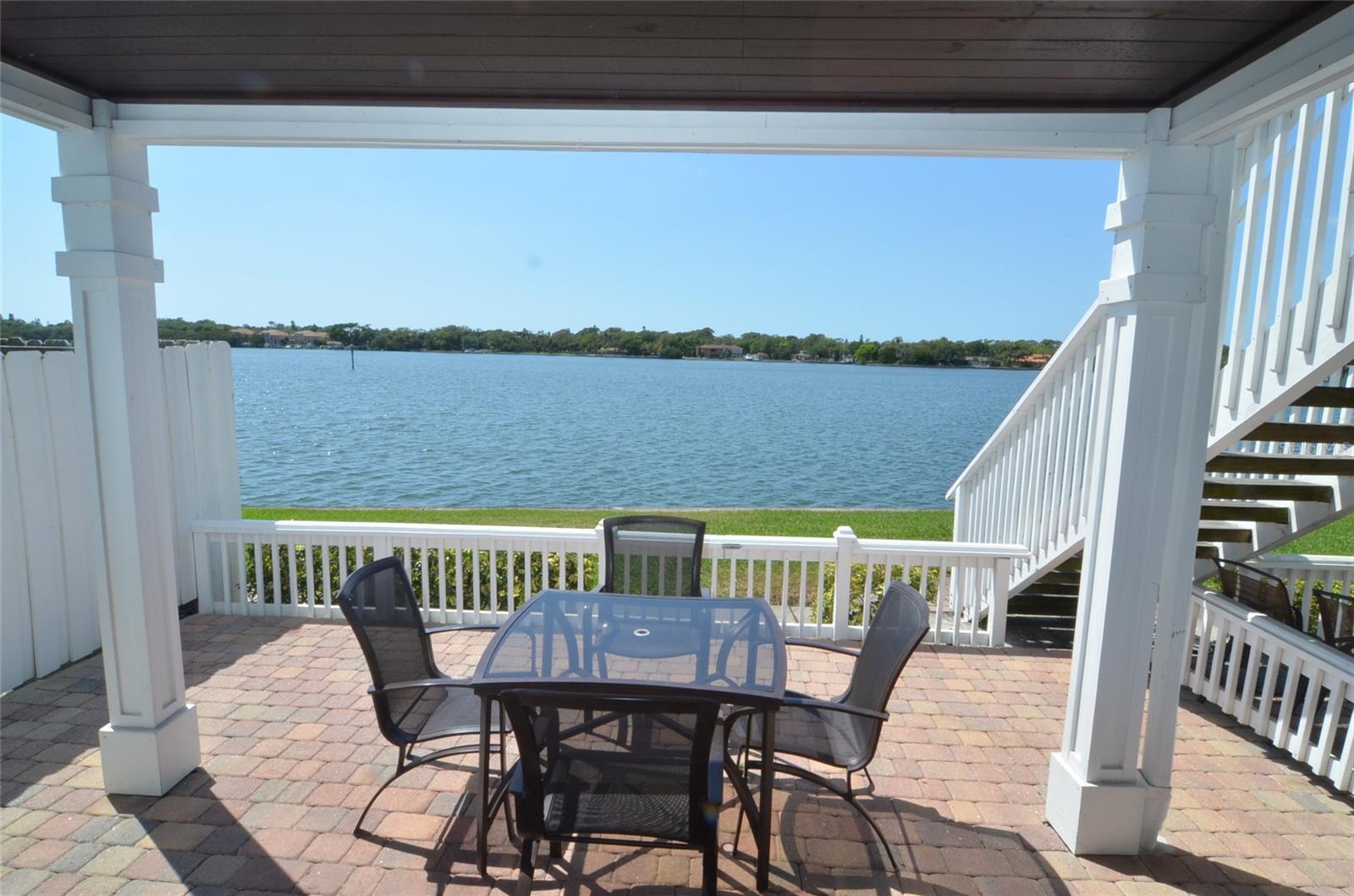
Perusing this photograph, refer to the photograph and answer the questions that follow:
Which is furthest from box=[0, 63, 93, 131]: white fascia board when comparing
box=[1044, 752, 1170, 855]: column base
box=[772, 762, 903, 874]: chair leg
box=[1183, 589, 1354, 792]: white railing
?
box=[1183, 589, 1354, 792]: white railing

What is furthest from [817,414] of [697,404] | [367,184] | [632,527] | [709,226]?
[632,527]

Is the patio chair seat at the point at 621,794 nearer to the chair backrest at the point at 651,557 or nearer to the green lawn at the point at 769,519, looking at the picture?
the chair backrest at the point at 651,557

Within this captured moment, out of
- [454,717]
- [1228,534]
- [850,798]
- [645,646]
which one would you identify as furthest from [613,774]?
[1228,534]

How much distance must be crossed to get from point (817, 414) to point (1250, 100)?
1101 inches

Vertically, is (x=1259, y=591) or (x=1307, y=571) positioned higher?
(x=1259, y=591)

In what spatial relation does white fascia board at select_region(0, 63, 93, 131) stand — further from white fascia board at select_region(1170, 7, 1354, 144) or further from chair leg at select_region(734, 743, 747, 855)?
white fascia board at select_region(1170, 7, 1354, 144)

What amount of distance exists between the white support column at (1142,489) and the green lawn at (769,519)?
547 centimetres

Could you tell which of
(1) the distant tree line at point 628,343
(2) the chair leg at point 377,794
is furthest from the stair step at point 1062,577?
(1) the distant tree line at point 628,343

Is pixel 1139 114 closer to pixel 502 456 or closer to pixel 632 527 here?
pixel 632 527

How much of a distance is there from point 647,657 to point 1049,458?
2963 mm

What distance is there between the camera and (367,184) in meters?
21.4

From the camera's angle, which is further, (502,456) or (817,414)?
(817,414)

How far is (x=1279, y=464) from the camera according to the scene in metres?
3.51

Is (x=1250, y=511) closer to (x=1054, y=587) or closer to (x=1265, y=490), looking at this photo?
(x=1265, y=490)
